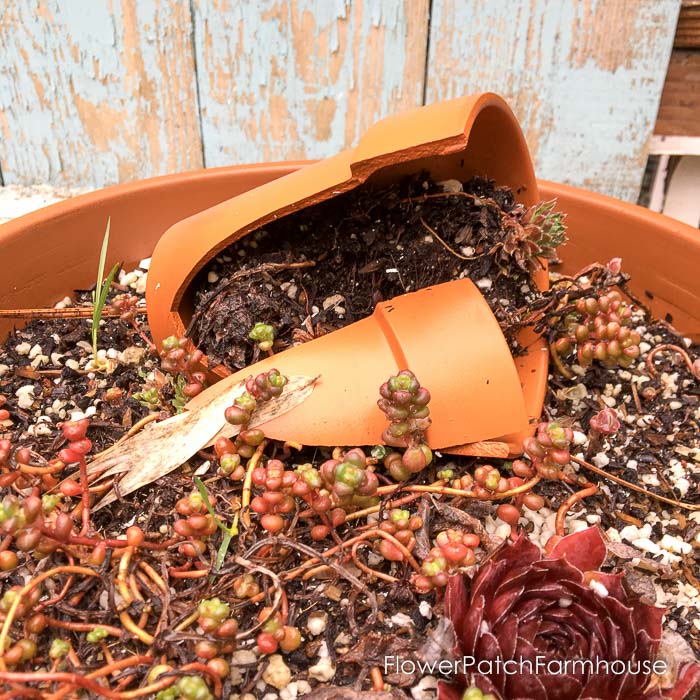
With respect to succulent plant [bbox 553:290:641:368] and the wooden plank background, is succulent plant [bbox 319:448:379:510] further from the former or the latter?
the wooden plank background

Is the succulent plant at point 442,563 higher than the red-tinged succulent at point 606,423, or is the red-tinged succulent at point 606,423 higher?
the red-tinged succulent at point 606,423

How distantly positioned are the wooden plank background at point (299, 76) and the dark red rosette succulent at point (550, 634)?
1.17 meters

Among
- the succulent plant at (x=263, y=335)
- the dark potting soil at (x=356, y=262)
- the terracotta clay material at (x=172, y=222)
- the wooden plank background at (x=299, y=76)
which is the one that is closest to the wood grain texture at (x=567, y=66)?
the wooden plank background at (x=299, y=76)

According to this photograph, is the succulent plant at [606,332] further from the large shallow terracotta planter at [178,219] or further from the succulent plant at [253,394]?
the succulent plant at [253,394]

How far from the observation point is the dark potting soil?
3.01ft

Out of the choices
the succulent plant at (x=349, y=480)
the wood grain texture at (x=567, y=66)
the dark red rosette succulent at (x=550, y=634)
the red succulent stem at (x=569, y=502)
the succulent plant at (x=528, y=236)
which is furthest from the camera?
the wood grain texture at (x=567, y=66)

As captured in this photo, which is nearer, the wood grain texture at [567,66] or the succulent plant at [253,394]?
the succulent plant at [253,394]

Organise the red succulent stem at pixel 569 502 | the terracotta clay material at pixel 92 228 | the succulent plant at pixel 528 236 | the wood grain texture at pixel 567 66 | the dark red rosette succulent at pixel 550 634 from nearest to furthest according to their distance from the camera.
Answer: the dark red rosette succulent at pixel 550 634 < the red succulent stem at pixel 569 502 < the succulent plant at pixel 528 236 < the terracotta clay material at pixel 92 228 < the wood grain texture at pixel 567 66

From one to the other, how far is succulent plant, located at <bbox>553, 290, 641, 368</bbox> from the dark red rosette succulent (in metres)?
0.36

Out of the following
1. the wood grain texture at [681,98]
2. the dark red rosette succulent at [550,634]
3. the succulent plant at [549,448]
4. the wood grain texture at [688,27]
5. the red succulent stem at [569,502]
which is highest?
the wood grain texture at [688,27]

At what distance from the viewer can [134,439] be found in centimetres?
84

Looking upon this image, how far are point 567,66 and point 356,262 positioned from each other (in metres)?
0.85

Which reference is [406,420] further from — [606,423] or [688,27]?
[688,27]

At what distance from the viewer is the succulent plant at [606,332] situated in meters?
0.91
